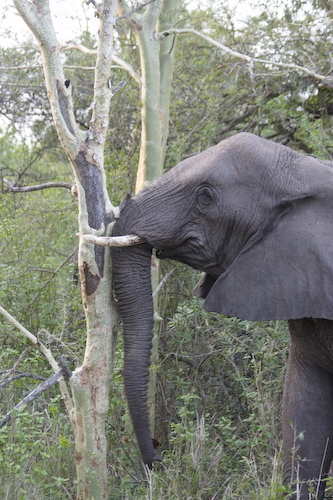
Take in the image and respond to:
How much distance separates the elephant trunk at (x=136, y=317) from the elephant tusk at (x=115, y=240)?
89 mm

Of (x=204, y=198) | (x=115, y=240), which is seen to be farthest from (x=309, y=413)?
(x=115, y=240)

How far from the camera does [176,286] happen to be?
15.5ft

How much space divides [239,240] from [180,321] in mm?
1261

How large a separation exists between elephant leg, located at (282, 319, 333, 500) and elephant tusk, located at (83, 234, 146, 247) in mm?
950

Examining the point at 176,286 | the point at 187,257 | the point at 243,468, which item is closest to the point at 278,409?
the point at 243,468

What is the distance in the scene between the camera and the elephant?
2.68 m

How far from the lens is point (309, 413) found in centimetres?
307

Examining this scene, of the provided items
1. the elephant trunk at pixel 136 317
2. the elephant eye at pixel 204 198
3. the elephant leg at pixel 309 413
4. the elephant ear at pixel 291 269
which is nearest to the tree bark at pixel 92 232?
the elephant trunk at pixel 136 317

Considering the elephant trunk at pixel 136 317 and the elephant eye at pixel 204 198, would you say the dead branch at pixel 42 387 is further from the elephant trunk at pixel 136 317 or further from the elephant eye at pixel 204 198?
the elephant eye at pixel 204 198

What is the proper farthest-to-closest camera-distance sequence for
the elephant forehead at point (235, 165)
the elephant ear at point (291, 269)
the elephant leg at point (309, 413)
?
the elephant leg at point (309, 413), the elephant forehead at point (235, 165), the elephant ear at point (291, 269)

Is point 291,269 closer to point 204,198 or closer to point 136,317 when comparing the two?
point 204,198

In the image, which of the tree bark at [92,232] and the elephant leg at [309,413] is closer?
the tree bark at [92,232]

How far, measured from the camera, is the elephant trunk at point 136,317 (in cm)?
286

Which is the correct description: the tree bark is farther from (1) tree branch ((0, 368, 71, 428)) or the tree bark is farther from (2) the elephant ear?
(2) the elephant ear
